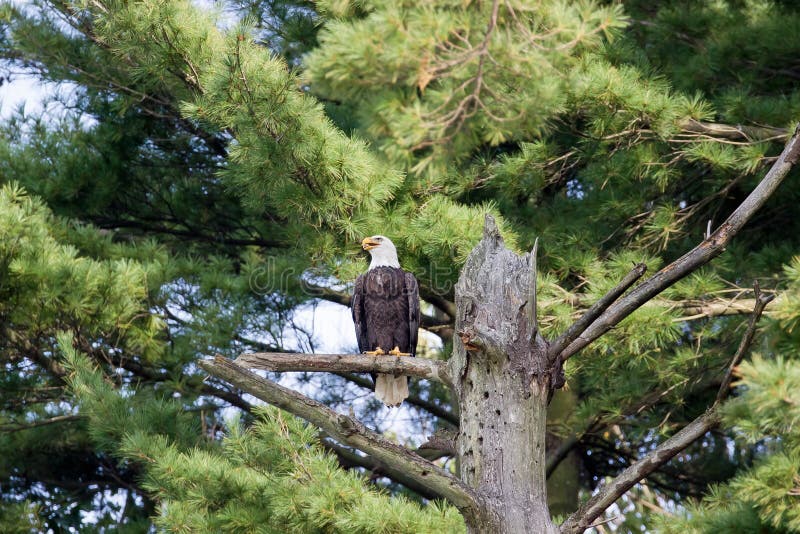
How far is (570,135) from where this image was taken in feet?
19.0

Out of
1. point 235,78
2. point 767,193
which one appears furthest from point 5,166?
point 767,193

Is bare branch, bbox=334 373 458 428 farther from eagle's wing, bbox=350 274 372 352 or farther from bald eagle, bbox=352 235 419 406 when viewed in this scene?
bald eagle, bbox=352 235 419 406

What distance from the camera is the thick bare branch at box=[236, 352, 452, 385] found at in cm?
347

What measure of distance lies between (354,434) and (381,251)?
1.96 meters

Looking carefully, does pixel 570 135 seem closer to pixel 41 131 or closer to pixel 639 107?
pixel 639 107

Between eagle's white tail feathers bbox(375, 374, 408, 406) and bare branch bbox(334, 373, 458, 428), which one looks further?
bare branch bbox(334, 373, 458, 428)

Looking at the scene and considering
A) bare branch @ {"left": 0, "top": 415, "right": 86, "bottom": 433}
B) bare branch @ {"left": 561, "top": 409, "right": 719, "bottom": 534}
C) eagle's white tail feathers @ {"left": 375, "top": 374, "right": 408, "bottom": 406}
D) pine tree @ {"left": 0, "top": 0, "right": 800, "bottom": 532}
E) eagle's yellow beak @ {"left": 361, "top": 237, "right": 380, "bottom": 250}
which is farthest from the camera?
bare branch @ {"left": 0, "top": 415, "right": 86, "bottom": 433}

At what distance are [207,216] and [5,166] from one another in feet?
4.75

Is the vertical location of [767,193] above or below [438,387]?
above

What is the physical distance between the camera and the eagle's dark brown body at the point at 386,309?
5.34m

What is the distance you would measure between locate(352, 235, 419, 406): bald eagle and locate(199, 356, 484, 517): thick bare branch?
1.84 metres

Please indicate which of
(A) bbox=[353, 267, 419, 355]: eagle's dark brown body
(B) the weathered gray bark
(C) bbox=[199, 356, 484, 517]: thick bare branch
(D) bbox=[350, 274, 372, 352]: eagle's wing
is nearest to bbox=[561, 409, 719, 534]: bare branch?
(B) the weathered gray bark

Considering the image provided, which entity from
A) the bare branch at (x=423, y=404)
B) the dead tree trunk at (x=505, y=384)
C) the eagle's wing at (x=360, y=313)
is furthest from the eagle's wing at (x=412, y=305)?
the dead tree trunk at (x=505, y=384)

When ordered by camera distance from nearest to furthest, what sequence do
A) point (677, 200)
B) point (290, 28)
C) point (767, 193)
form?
point (767, 193)
point (677, 200)
point (290, 28)
